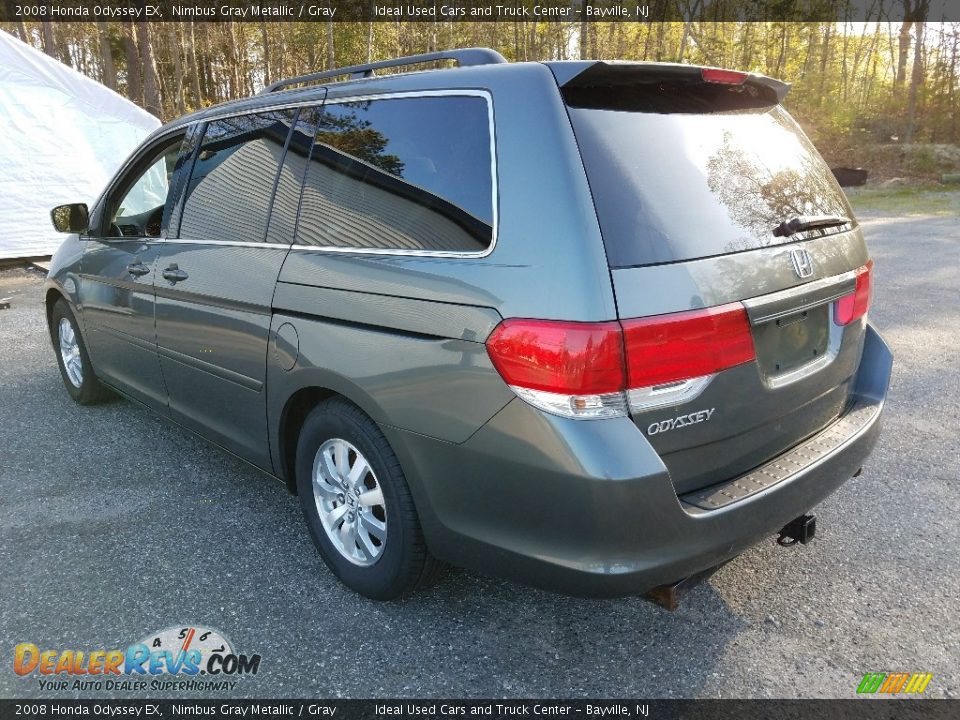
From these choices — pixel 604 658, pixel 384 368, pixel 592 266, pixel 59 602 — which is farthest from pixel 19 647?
pixel 592 266

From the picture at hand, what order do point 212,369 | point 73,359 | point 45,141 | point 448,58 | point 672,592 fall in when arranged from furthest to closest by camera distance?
1. point 45,141
2. point 73,359
3. point 212,369
4. point 448,58
5. point 672,592

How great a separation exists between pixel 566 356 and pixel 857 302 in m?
1.39

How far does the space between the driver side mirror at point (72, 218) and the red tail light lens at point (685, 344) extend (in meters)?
3.91

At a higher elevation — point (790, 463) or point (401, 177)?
point (401, 177)

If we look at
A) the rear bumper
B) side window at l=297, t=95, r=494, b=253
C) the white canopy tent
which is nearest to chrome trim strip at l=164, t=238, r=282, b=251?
side window at l=297, t=95, r=494, b=253

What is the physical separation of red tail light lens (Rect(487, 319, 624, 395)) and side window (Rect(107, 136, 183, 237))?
95.4 inches

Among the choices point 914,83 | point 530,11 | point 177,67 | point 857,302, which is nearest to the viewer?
point 857,302

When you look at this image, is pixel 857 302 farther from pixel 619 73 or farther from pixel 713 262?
pixel 619 73

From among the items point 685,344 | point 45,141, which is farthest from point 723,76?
point 45,141

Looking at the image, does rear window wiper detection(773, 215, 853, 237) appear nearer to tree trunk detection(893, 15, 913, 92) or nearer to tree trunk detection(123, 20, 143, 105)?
tree trunk detection(123, 20, 143, 105)

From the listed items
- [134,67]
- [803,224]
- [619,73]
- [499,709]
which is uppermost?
[134,67]

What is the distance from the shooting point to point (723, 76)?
2.41 m

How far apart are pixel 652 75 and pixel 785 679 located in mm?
1954

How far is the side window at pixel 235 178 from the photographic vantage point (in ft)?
9.81
